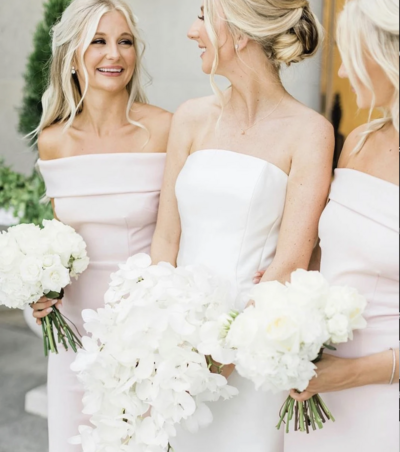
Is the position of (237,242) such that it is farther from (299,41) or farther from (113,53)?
(113,53)

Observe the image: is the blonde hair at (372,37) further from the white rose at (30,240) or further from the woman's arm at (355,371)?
the white rose at (30,240)

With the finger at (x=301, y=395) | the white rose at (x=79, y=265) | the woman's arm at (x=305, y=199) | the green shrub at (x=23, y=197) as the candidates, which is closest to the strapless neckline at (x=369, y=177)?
the woman's arm at (x=305, y=199)

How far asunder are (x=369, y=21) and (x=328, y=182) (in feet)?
2.20

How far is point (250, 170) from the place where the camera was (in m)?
2.51

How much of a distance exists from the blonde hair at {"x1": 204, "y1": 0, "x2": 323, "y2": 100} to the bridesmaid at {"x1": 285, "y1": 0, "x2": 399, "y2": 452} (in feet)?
1.40

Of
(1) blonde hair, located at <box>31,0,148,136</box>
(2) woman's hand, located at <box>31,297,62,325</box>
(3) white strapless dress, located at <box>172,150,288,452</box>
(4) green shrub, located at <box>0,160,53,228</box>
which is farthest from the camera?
(4) green shrub, located at <box>0,160,53,228</box>

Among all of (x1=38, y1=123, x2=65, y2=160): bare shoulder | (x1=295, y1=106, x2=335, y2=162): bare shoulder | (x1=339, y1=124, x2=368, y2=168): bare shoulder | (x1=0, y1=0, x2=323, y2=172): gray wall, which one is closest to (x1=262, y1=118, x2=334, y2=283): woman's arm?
(x1=295, y1=106, x2=335, y2=162): bare shoulder

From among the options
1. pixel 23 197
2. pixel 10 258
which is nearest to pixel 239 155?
pixel 10 258

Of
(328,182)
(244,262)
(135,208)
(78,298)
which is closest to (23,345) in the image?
(78,298)

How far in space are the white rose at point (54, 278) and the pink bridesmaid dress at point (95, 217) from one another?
39 cm

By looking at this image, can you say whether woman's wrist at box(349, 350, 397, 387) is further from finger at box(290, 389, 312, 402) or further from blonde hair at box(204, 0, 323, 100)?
blonde hair at box(204, 0, 323, 100)

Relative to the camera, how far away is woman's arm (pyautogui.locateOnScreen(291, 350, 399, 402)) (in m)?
2.04

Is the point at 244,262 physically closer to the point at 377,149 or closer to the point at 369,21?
the point at 377,149

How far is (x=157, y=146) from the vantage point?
10.5 feet
